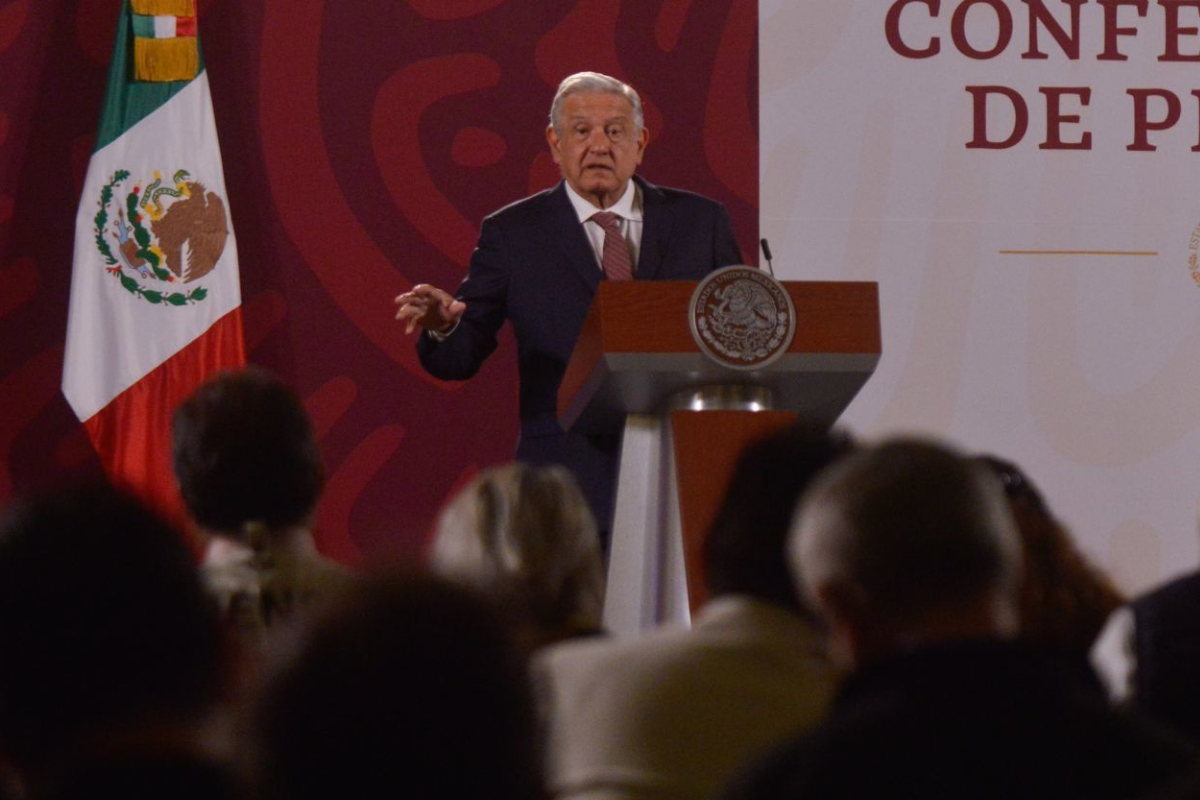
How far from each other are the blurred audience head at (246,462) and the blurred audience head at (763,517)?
652 mm

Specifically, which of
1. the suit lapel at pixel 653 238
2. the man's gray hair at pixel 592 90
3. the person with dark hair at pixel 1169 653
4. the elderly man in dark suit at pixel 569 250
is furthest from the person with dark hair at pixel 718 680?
the man's gray hair at pixel 592 90

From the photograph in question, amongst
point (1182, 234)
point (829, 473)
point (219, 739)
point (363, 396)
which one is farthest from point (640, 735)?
point (1182, 234)

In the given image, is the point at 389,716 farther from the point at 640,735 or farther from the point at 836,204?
the point at 836,204

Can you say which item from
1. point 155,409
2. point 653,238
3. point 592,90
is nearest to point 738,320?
point 653,238

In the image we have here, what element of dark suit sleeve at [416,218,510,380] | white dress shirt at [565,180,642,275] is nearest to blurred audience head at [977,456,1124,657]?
dark suit sleeve at [416,218,510,380]

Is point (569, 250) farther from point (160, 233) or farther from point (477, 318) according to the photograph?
point (160, 233)

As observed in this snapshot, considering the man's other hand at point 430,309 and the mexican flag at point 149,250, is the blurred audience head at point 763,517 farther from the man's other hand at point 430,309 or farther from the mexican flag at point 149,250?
the mexican flag at point 149,250

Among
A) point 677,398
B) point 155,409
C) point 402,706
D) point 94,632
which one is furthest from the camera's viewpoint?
point 155,409

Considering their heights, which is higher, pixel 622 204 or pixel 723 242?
pixel 622 204

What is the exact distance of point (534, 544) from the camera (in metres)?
1.92

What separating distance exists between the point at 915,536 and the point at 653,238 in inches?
105

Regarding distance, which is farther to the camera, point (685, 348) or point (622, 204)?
point (622, 204)

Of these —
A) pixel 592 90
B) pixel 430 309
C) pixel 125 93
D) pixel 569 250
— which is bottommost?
pixel 430 309

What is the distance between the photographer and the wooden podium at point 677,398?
9.37 feet
